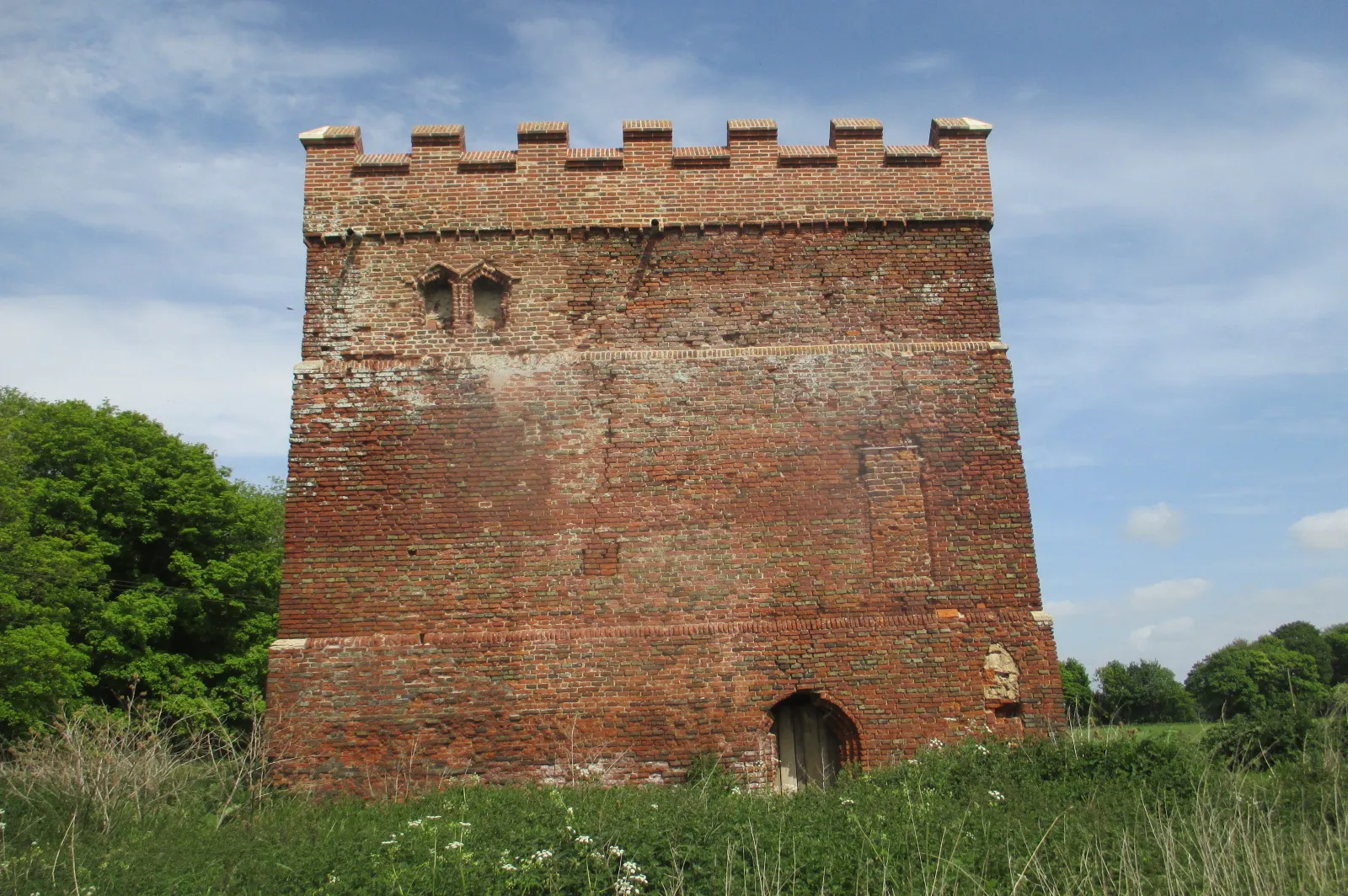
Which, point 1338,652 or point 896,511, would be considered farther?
point 1338,652

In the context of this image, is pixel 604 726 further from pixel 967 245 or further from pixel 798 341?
pixel 967 245

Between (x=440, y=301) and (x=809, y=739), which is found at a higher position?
(x=440, y=301)

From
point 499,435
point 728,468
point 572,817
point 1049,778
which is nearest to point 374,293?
point 499,435

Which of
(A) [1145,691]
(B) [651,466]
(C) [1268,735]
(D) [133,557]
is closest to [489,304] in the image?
(B) [651,466]

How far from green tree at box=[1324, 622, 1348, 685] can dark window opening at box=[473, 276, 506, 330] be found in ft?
161

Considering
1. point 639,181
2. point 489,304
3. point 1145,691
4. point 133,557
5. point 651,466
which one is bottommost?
point 1145,691

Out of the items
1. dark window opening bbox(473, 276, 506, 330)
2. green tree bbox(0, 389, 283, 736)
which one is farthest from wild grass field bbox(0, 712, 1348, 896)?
green tree bbox(0, 389, 283, 736)

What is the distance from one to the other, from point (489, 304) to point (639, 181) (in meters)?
2.20

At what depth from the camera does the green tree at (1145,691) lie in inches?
1367

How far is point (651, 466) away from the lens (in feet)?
Result: 31.8

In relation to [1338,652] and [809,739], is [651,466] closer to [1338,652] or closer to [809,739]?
[809,739]

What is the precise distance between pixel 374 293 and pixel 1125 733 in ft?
29.2

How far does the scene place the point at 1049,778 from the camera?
8086mm

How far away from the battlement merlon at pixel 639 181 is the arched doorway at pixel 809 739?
5.27 m
